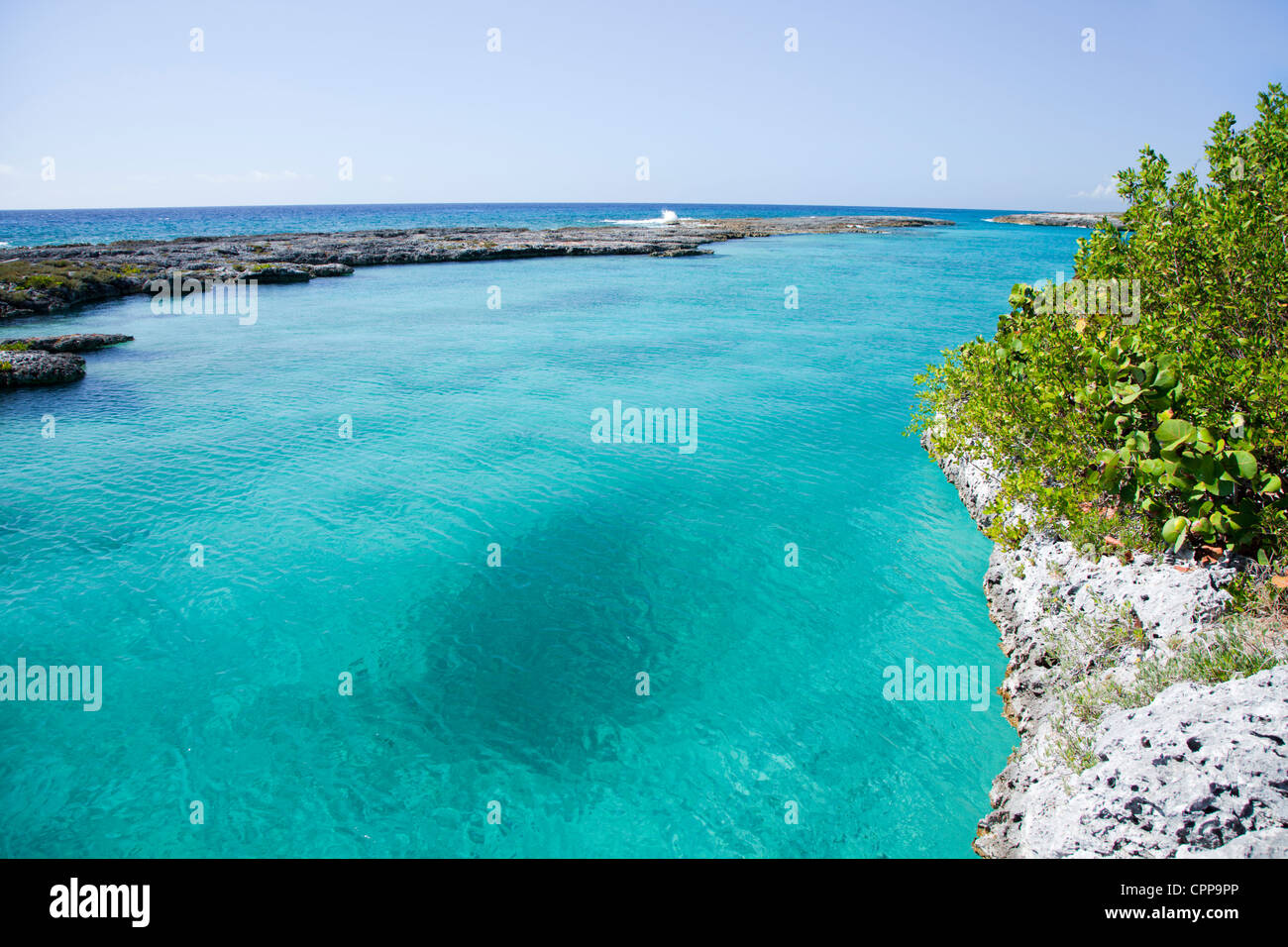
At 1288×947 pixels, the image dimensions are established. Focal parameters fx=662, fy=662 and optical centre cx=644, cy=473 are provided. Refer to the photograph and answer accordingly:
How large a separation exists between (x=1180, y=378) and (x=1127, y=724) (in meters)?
5.72

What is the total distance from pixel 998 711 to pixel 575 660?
7977 millimetres

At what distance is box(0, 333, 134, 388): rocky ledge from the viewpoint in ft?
103

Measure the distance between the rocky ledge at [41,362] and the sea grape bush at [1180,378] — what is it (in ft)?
134

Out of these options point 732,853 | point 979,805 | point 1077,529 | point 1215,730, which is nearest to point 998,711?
point 979,805

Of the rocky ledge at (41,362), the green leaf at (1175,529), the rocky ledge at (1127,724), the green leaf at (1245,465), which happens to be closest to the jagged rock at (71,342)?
the rocky ledge at (41,362)

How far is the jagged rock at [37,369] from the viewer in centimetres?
3136

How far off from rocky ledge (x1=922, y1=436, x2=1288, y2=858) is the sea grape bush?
821 mm

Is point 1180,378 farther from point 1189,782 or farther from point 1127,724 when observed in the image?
point 1189,782

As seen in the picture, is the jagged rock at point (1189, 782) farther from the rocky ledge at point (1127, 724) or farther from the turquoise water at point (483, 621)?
the turquoise water at point (483, 621)

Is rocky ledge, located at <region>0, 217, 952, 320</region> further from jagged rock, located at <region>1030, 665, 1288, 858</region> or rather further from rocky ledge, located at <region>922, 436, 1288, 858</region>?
jagged rock, located at <region>1030, 665, 1288, 858</region>

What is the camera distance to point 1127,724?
8461 millimetres

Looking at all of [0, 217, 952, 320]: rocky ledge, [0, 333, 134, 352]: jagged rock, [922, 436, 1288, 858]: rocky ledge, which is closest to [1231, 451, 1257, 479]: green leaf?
[922, 436, 1288, 858]: rocky ledge

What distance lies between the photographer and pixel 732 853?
9523mm

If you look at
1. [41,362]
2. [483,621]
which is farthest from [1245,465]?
[41,362]
